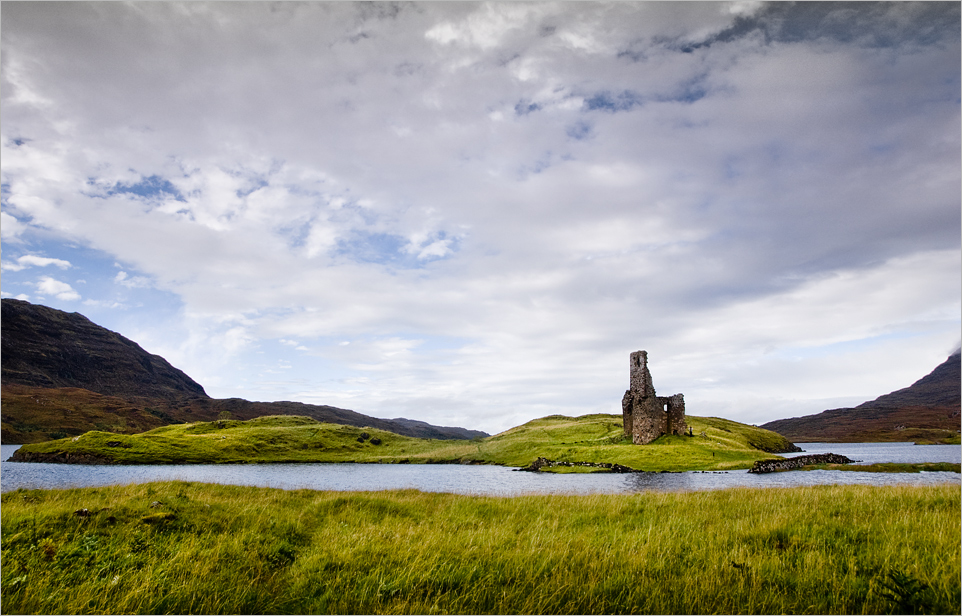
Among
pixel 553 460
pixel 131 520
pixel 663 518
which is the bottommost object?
pixel 553 460

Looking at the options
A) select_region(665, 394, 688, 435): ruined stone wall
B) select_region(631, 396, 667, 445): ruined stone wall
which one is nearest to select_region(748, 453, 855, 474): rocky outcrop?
select_region(665, 394, 688, 435): ruined stone wall

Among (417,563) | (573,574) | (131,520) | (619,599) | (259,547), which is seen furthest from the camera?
(131,520)

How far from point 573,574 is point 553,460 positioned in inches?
2525

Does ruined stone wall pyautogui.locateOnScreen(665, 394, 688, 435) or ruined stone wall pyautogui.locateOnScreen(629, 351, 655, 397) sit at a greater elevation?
ruined stone wall pyautogui.locateOnScreen(629, 351, 655, 397)

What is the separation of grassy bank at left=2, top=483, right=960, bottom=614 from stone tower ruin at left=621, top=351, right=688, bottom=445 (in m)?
58.5

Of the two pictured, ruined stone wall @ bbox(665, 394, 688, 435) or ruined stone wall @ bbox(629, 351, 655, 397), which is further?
ruined stone wall @ bbox(629, 351, 655, 397)

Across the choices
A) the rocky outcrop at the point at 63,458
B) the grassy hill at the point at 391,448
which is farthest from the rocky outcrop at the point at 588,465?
the rocky outcrop at the point at 63,458

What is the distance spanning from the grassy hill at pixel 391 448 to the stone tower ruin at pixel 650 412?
2513 mm

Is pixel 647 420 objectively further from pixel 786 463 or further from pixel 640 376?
pixel 786 463

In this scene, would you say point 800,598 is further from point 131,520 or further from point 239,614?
point 131,520

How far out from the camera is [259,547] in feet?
32.5

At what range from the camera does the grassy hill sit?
6038cm

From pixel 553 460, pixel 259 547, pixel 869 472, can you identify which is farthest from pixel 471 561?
pixel 553 460

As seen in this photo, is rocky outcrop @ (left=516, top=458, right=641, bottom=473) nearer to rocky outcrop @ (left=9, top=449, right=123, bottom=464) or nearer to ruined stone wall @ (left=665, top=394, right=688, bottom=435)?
ruined stone wall @ (left=665, top=394, right=688, bottom=435)
